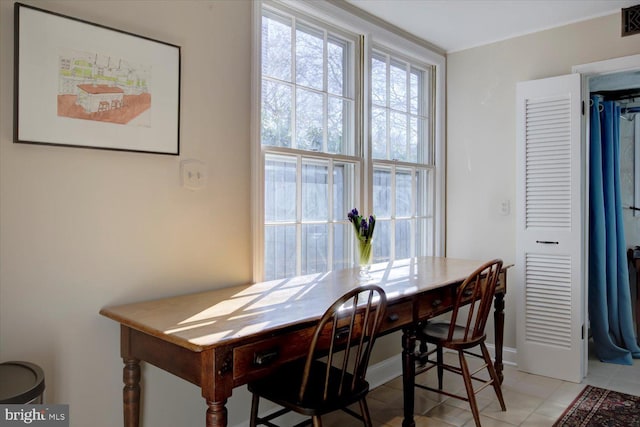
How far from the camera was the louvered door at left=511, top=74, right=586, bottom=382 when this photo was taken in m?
3.16

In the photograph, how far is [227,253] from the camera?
7.44 feet

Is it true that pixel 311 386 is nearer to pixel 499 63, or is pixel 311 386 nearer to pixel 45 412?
pixel 45 412

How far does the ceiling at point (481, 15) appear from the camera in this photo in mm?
2926

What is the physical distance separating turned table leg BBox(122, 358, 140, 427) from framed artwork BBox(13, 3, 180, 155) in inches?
33.8

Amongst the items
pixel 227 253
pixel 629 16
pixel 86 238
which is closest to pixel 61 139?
pixel 86 238

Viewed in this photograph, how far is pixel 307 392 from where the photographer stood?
1.75 m

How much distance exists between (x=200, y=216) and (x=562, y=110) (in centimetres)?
259

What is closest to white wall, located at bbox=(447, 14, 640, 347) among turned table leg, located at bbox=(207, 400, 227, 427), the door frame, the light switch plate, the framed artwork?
the door frame

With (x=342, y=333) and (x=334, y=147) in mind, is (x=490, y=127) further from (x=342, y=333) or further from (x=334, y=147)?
(x=342, y=333)

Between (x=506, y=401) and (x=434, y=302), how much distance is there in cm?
97

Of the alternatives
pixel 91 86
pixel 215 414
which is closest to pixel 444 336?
pixel 215 414

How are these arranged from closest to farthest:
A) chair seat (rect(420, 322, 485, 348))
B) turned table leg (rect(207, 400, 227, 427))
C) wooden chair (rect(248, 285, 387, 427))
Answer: turned table leg (rect(207, 400, 227, 427)), wooden chair (rect(248, 285, 387, 427)), chair seat (rect(420, 322, 485, 348))

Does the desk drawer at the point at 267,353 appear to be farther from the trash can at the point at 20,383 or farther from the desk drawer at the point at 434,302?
the desk drawer at the point at 434,302

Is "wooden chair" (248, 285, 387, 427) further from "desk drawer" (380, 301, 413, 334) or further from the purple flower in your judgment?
the purple flower
